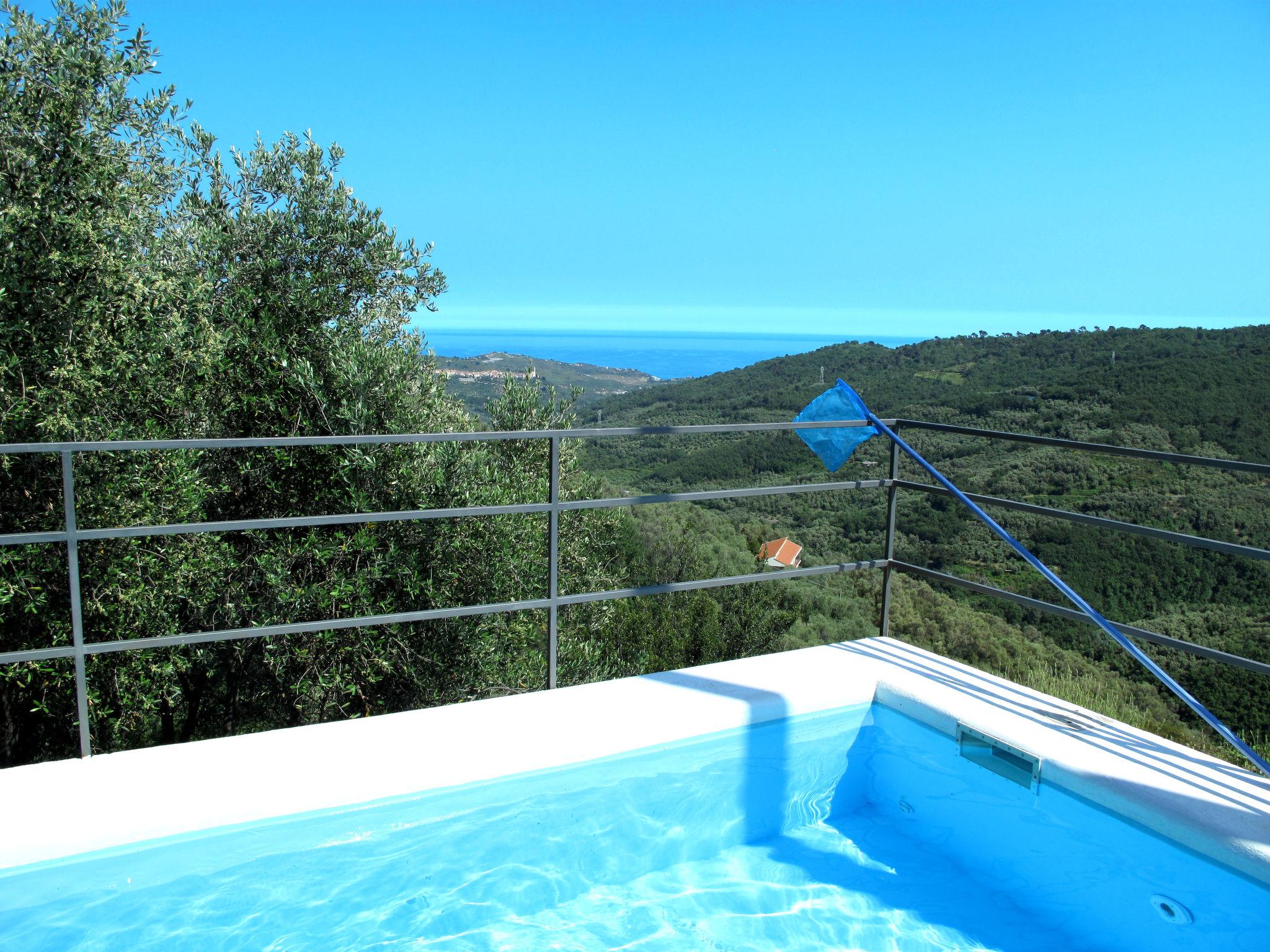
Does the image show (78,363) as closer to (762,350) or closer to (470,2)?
(470,2)

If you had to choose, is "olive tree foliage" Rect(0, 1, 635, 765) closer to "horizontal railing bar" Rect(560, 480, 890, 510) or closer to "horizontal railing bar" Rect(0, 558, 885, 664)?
"horizontal railing bar" Rect(0, 558, 885, 664)

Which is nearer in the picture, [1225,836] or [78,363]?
[1225,836]

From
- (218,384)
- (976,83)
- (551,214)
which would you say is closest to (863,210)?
(976,83)

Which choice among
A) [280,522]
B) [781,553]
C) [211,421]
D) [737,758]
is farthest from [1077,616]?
[781,553]

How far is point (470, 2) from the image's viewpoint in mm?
18109

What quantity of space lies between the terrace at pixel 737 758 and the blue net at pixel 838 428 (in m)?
0.08

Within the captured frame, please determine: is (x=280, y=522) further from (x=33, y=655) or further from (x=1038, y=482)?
(x=1038, y=482)

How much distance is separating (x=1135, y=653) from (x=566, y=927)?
1660 millimetres

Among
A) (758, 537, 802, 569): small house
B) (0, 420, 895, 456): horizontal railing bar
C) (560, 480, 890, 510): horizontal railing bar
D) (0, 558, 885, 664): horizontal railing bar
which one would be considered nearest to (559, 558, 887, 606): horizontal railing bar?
(0, 558, 885, 664): horizontal railing bar

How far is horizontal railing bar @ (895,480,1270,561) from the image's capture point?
93.4 inches

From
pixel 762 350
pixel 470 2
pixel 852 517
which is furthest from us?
pixel 762 350

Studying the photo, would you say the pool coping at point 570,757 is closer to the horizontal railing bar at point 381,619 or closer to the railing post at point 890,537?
the horizontal railing bar at point 381,619

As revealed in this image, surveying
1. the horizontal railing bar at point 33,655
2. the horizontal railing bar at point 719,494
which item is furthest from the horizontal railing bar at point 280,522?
the horizontal railing bar at point 33,655

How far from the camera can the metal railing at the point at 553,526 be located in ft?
7.25
